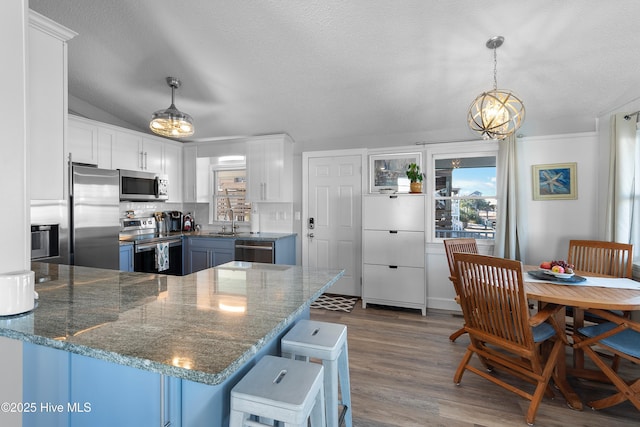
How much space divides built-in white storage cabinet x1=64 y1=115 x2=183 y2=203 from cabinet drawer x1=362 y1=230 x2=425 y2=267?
10.1ft

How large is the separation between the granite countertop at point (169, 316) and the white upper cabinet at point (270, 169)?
2.69m

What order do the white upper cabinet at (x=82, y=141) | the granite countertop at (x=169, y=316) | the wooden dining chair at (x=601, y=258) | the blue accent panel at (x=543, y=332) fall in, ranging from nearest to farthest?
the granite countertop at (x=169, y=316) → the blue accent panel at (x=543, y=332) → the wooden dining chair at (x=601, y=258) → the white upper cabinet at (x=82, y=141)

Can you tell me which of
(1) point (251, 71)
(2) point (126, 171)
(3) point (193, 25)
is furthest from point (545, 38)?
(2) point (126, 171)

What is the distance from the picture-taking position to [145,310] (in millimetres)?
1119

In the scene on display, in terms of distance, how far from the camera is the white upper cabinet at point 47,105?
149 centimetres

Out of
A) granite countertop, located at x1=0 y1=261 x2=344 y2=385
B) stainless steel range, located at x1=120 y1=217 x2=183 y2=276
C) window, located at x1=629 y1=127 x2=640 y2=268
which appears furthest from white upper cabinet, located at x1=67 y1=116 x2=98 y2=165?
window, located at x1=629 y1=127 x2=640 y2=268

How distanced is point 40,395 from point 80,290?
417 millimetres

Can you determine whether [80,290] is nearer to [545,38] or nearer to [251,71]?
[251,71]

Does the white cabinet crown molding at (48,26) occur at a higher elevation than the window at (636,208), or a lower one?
higher

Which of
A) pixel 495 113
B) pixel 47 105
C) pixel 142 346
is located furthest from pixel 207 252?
pixel 495 113

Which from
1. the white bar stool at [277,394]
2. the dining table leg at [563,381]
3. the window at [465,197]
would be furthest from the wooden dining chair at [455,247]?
the white bar stool at [277,394]

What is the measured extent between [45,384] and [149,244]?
2888mm

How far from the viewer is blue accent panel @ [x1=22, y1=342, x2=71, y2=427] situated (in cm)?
111

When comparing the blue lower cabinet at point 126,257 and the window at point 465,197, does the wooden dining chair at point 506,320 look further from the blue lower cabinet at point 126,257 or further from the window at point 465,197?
the blue lower cabinet at point 126,257
